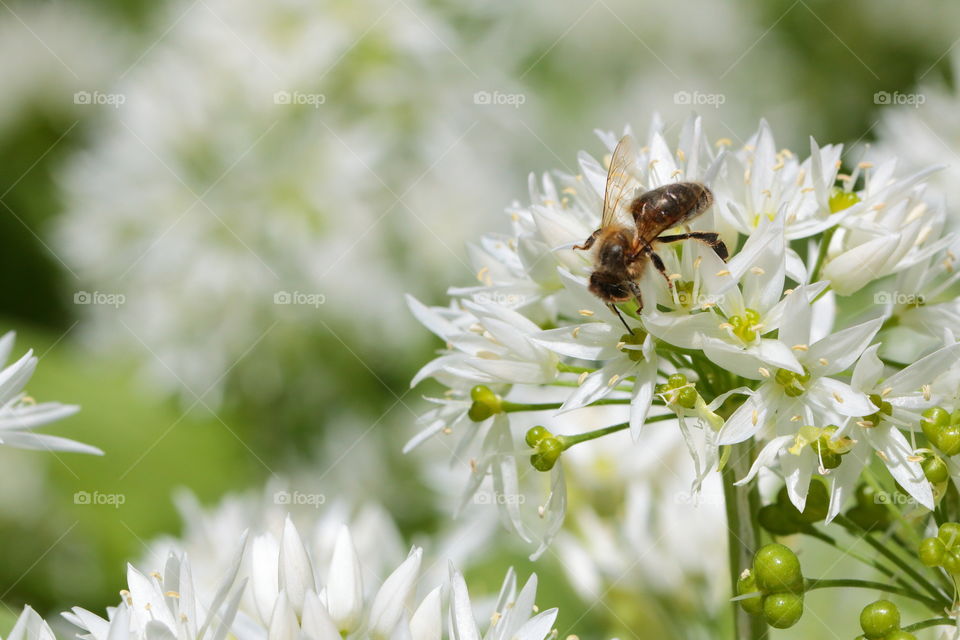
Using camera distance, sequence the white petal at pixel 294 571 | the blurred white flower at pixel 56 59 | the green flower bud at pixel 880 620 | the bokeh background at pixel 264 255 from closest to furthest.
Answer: the green flower bud at pixel 880 620, the white petal at pixel 294 571, the bokeh background at pixel 264 255, the blurred white flower at pixel 56 59

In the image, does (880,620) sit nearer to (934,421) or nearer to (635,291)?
(934,421)

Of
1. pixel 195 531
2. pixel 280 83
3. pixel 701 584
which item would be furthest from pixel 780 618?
pixel 280 83

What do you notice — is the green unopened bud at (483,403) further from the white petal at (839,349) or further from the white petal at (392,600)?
the white petal at (839,349)

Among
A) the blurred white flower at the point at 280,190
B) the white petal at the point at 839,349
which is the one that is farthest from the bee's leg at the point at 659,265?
the blurred white flower at the point at 280,190

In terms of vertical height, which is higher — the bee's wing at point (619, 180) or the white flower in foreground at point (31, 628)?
the bee's wing at point (619, 180)

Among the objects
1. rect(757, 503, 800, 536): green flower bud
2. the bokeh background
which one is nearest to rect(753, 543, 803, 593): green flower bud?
rect(757, 503, 800, 536): green flower bud

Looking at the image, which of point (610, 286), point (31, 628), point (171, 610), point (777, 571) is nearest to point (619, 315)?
point (610, 286)

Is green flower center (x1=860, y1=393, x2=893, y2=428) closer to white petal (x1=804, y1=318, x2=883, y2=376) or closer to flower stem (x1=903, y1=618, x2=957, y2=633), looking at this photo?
white petal (x1=804, y1=318, x2=883, y2=376)
